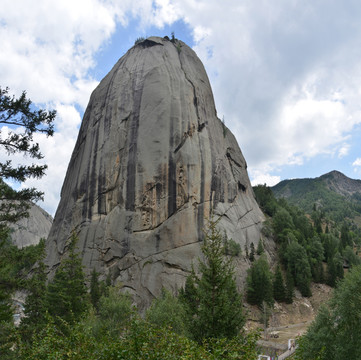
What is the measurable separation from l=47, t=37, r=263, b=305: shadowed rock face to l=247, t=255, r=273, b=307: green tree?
5.94 metres

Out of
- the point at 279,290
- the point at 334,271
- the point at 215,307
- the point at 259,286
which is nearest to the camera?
the point at 215,307

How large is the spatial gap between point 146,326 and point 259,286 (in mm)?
38047

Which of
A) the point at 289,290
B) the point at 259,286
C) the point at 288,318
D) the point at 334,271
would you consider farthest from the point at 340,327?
the point at 334,271

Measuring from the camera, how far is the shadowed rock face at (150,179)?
136 feet

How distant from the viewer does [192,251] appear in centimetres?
4028

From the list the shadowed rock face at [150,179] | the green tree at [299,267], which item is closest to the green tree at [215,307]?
the shadowed rock face at [150,179]

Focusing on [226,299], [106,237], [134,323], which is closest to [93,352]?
[134,323]

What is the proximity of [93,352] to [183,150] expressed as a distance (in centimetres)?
3897

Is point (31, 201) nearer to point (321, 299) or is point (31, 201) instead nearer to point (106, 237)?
point (106, 237)

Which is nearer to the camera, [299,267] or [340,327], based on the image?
[340,327]

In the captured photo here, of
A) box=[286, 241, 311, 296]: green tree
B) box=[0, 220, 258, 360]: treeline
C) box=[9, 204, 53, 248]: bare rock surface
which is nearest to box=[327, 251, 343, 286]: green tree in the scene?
box=[286, 241, 311, 296]: green tree

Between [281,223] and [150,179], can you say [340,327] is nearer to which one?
[150,179]

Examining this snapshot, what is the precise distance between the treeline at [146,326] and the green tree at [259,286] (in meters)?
18.5

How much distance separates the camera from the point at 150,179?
4350 centimetres
